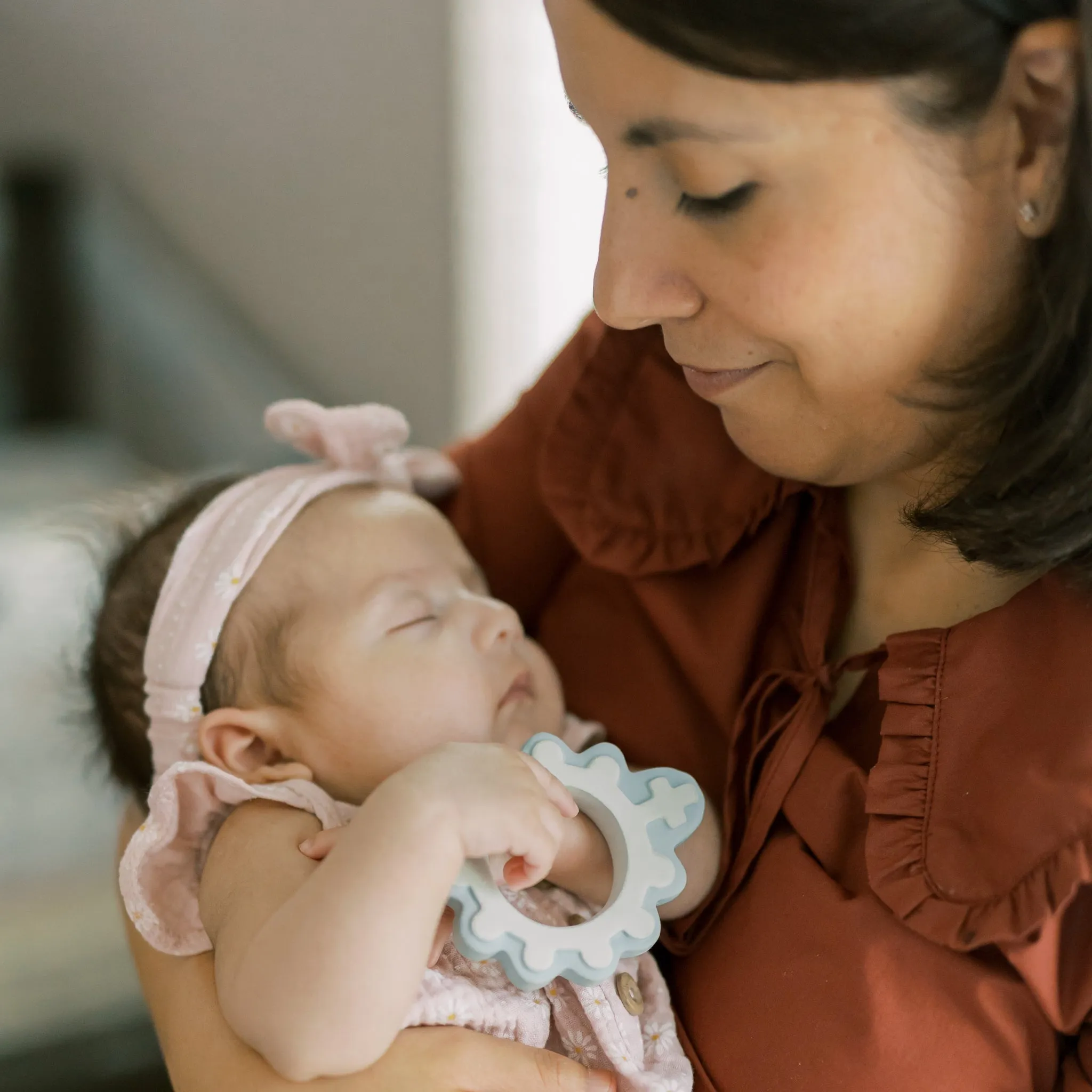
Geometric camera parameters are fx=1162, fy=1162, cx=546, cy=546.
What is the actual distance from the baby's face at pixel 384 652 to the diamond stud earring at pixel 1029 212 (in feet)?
1.80

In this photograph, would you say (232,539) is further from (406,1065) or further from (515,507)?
(406,1065)

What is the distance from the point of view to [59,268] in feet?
8.02

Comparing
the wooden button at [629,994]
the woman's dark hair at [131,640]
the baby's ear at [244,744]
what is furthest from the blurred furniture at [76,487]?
the wooden button at [629,994]

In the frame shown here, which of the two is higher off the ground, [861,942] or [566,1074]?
[861,942]

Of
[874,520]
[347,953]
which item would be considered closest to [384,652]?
[347,953]

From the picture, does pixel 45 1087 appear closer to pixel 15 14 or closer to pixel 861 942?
pixel 861 942

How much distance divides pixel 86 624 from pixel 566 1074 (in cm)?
70

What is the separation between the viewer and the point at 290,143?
96.7 inches

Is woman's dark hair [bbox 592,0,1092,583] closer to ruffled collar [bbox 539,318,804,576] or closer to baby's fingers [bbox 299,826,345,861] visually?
ruffled collar [bbox 539,318,804,576]

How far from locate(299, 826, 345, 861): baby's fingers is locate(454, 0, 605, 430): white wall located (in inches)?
67.3

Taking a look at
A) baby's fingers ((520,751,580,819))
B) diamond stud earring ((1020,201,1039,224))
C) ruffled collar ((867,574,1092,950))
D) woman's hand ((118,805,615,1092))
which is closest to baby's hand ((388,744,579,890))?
baby's fingers ((520,751,580,819))

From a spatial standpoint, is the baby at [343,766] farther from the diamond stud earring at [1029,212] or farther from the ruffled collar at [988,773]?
the diamond stud earring at [1029,212]

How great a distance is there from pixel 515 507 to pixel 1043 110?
0.66 meters

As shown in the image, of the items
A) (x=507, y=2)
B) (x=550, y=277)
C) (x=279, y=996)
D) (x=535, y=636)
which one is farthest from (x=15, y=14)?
(x=279, y=996)
